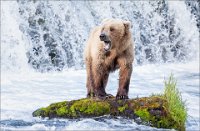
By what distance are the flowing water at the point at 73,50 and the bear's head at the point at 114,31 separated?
95cm

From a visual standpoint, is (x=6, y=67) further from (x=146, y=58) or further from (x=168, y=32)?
(x=168, y=32)

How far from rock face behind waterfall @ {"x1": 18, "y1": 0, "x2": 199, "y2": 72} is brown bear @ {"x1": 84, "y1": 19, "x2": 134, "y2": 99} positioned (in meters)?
8.70

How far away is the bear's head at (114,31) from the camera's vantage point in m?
7.23

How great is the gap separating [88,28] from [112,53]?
11283 mm

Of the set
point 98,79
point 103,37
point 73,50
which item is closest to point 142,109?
point 98,79

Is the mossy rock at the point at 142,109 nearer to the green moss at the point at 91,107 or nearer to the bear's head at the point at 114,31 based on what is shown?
the green moss at the point at 91,107

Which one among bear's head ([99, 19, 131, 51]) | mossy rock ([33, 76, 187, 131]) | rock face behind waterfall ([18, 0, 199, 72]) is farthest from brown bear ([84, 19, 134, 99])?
rock face behind waterfall ([18, 0, 199, 72])

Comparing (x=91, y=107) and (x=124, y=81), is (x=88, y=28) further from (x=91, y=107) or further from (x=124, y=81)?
(x=91, y=107)

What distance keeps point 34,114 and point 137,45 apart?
488 inches

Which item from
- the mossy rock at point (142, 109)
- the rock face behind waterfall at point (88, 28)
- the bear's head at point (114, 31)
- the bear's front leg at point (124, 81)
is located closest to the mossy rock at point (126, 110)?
the mossy rock at point (142, 109)


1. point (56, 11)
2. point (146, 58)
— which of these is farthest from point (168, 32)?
point (56, 11)

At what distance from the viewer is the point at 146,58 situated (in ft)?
63.5

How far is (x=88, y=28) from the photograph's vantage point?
18.6 metres

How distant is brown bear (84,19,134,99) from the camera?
7.32m
